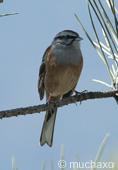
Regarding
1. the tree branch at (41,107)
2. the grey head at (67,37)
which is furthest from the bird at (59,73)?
the tree branch at (41,107)

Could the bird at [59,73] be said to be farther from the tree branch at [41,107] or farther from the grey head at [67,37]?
the tree branch at [41,107]

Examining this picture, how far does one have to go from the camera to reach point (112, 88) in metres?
1.30

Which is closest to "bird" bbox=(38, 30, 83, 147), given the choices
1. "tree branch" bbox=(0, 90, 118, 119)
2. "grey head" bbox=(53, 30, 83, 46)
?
"grey head" bbox=(53, 30, 83, 46)

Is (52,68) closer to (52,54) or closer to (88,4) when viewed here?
(52,54)

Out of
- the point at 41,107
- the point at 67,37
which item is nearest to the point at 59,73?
the point at 67,37

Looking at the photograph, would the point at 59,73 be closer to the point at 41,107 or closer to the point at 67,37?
the point at 67,37

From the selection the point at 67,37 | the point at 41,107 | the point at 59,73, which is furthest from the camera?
the point at 67,37

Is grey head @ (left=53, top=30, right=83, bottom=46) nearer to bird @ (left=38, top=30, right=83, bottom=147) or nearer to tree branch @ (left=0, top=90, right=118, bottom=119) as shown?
bird @ (left=38, top=30, right=83, bottom=147)

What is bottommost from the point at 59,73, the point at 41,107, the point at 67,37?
the point at 41,107

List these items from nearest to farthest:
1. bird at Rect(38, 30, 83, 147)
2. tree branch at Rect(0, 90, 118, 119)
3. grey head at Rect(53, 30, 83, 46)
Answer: tree branch at Rect(0, 90, 118, 119) → bird at Rect(38, 30, 83, 147) → grey head at Rect(53, 30, 83, 46)

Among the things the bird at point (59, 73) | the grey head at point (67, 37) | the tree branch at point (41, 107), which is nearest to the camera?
the tree branch at point (41, 107)

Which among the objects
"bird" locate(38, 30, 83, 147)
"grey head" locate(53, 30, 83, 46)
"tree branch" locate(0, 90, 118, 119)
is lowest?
"tree branch" locate(0, 90, 118, 119)

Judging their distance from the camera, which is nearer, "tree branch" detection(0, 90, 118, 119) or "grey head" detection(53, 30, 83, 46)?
"tree branch" detection(0, 90, 118, 119)

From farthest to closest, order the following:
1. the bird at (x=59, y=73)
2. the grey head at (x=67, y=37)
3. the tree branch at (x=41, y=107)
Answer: the grey head at (x=67, y=37)
the bird at (x=59, y=73)
the tree branch at (x=41, y=107)
